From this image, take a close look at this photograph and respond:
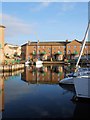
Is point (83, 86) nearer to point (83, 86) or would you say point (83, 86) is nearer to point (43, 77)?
point (83, 86)

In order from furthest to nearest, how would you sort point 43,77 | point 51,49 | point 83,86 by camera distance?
point 51,49
point 43,77
point 83,86

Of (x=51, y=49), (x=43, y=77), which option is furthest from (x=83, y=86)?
(x=51, y=49)

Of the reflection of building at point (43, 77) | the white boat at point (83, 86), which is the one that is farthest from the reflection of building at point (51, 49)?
the white boat at point (83, 86)

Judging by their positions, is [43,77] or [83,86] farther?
[43,77]

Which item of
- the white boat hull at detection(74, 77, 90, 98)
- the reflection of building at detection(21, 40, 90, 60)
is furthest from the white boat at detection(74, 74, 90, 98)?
the reflection of building at detection(21, 40, 90, 60)

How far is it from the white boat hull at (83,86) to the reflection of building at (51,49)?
70551mm

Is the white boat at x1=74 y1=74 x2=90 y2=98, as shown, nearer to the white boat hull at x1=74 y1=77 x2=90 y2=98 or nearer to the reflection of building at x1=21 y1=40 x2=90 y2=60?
the white boat hull at x1=74 y1=77 x2=90 y2=98

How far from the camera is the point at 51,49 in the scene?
298 ft

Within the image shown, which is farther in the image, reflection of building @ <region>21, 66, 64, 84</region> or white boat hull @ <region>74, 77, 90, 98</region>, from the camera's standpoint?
reflection of building @ <region>21, 66, 64, 84</region>

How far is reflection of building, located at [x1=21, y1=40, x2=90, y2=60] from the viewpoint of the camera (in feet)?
286

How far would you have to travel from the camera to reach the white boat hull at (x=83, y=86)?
1418 centimetres

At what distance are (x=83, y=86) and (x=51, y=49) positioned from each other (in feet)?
251

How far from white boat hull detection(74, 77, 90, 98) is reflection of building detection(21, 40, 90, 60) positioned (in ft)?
231

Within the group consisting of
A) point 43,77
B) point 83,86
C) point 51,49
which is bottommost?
point 43,77
